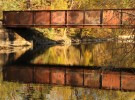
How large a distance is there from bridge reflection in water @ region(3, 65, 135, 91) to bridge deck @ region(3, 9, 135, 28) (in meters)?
17.6

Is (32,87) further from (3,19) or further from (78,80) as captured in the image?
(3,19)

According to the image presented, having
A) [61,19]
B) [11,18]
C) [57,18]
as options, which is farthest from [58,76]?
[11,18]

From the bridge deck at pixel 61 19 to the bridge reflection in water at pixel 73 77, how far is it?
1762 centimetres

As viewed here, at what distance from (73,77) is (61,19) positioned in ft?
80.7

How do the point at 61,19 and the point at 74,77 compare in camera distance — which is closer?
the point at 74,77

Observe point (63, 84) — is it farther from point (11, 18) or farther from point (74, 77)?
point (11, 18)

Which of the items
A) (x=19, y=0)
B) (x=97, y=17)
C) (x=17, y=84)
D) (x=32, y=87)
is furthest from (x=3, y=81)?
(x=19, y=0)

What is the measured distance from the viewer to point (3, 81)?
74.0 feet

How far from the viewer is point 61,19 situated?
48.7m

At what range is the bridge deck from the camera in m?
45.8

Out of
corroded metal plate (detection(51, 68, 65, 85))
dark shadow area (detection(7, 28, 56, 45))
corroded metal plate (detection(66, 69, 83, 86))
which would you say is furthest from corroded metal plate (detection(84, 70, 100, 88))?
dark shadow area (detection(7, 28, 56, 45))

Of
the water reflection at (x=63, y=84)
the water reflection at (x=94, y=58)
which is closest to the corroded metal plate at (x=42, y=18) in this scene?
the water reflection at (x=94, y=58)

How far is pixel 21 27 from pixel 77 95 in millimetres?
34642

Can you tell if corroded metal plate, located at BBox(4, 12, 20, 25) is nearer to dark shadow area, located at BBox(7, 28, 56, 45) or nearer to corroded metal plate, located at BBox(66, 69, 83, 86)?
dark shadow area, located at BBox(7, 28, 56, 45)
